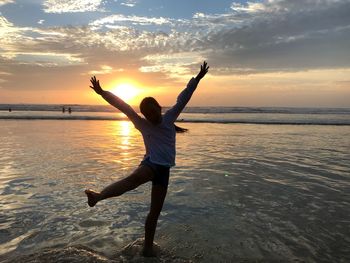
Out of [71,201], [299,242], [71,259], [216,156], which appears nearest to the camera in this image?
[71,259]

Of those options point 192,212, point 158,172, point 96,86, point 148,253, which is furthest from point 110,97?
point 192,212

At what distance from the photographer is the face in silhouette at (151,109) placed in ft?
18.3

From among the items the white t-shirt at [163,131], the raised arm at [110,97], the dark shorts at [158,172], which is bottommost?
the dark shorts at [158,172]

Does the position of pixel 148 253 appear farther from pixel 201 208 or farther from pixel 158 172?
pixel 201 208

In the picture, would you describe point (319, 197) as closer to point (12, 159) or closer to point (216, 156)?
point (216, 156)

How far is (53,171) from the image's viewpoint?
12.9 metres

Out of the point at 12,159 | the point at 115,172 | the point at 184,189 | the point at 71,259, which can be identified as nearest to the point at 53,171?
the point at 115,172

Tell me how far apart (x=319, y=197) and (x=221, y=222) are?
10.7 feet

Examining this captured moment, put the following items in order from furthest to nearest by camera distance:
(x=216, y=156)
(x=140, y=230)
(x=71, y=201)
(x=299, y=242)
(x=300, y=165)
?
1. (x=216, y=156)
2. (x=300, y=165)
3. (x=71, y=201)
4. (x=140, y=230)
5. (x=299, y=242)

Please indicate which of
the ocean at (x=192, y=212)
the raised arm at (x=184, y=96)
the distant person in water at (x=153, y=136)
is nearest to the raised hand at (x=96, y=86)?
the distant person in water at (x=153, y=136)

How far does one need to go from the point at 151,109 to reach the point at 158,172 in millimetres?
962

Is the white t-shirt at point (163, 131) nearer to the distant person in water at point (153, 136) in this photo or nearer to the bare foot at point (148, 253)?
the distant person in water at point (153, 136)

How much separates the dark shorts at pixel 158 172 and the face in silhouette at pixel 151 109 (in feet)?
2.11

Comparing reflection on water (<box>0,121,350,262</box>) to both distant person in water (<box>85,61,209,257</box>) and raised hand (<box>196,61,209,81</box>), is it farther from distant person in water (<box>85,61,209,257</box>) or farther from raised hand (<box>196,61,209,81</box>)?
raised hand (<box>196,61,209,81</box>)
